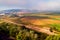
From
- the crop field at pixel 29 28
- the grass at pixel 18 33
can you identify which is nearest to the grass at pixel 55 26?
the crop field at pixel 29 28

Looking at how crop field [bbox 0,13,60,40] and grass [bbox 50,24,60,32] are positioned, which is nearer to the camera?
crop field [bbox 0,13,60,40]

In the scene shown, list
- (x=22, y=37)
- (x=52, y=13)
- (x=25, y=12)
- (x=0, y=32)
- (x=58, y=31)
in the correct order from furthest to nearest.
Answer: (x=25, y=12) < (x=52, y=13) < (x=0, y=32) < (x=58, y=31) < (x=22, y=37)

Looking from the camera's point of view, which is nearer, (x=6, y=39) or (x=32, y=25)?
(x=6, y=39)

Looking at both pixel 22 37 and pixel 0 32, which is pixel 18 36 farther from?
pixel 0 32

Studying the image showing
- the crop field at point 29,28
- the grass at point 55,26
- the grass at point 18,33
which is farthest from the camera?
the grass at point 55,26

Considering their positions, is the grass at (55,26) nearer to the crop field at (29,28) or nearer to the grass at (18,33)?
the crop field at (29,28)

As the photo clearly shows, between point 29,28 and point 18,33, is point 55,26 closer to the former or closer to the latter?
point 29,28

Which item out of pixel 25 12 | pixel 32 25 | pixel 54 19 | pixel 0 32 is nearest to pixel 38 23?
pixel 32 25

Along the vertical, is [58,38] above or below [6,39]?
above

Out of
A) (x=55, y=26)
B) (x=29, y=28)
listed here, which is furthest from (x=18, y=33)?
(x=55, y=26)

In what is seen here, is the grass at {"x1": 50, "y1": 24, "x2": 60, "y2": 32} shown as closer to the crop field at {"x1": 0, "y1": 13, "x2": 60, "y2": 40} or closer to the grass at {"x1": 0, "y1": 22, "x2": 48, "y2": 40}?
the crop field at {"x1": 0, "y1": 13, "x2": 60, "y2": 40}

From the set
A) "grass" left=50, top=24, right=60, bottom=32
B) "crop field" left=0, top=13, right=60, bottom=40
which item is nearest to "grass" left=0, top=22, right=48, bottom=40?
"crop field" left=0, top=13, right=60, bottom=40
